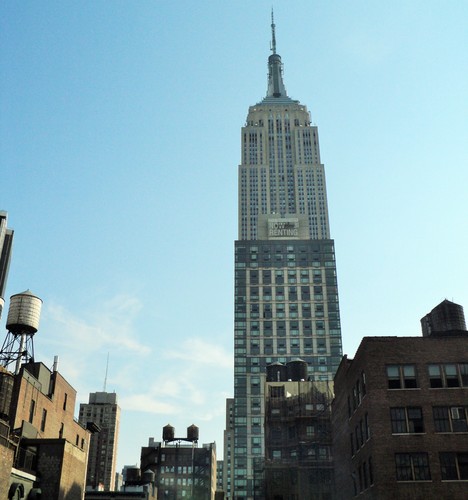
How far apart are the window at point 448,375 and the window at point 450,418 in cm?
178

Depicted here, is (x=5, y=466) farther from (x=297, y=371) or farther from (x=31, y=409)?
(x=297, y=371)

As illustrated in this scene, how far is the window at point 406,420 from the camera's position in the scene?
151 feet

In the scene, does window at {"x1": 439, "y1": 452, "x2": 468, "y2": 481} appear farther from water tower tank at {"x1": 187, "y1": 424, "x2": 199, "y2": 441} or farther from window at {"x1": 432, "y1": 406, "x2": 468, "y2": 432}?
water tower tank at {"x1": 187, "y1": 424, "x2": 199, "y2": 441}

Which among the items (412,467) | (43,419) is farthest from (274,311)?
(412,467)

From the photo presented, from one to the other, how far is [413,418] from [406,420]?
0.58 m

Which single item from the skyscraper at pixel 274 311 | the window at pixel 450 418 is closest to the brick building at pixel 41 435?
the window at pixel 450 418

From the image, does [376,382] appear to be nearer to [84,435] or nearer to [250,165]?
[84,435]

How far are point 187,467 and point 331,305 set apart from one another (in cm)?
5800

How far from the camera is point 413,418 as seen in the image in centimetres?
4644

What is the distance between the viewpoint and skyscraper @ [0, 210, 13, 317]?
137500 millimetres

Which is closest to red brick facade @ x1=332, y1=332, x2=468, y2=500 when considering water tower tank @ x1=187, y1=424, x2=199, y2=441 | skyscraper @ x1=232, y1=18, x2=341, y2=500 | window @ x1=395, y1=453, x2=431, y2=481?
window @ x1=395, y1=453, x2=431, y2=481

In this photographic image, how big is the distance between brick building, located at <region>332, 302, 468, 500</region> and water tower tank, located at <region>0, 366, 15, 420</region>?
3204 cm

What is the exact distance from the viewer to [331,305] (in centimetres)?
16188

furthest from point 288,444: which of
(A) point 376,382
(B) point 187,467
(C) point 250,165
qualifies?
(C) point 250,165
